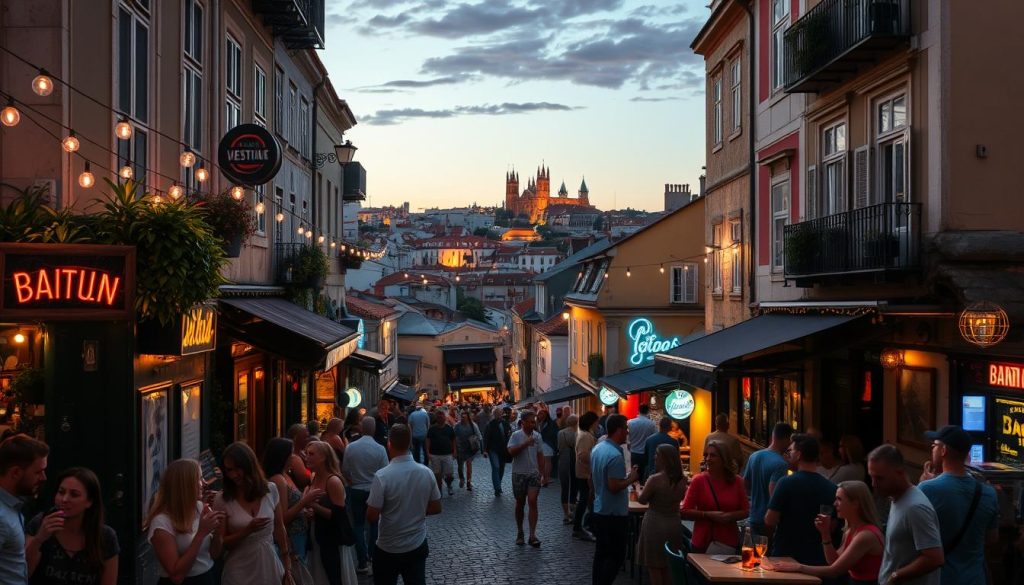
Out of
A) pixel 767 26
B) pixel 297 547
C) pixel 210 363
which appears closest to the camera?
pixel 297 547

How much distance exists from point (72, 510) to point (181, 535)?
0.91 meters

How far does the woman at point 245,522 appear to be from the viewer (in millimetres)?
7508

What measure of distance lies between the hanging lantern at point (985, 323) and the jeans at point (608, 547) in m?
3.89

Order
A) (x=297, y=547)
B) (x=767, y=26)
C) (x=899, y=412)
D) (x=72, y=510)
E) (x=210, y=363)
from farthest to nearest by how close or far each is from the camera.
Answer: (x=767, y=26), (x=210, y=363), (x=899, y=412), (x=297, y=547), (x=72, y=510)

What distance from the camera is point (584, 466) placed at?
593 inches

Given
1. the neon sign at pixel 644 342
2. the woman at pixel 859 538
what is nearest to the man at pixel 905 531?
the woman at pixel 859 538

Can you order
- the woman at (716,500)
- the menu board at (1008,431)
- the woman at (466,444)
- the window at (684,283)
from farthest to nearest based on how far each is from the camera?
the window at (684,283) → the woman at (466,444) → the menu board at (1008,431) → the woman at (716,500)

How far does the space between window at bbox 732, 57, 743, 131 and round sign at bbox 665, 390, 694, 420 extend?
561 centimetres

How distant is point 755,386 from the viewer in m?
21.6

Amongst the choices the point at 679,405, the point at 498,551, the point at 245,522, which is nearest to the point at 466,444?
the point at 679,405

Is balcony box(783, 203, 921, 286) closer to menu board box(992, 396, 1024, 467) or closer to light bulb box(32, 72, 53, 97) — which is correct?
menu board box(992, 396, 1024, 467)

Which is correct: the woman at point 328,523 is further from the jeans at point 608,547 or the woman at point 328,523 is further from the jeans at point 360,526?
the jeans at point 608,547

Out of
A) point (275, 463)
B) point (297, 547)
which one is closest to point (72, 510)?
point (275, 463)

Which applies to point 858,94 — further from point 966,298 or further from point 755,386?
point 755,386
